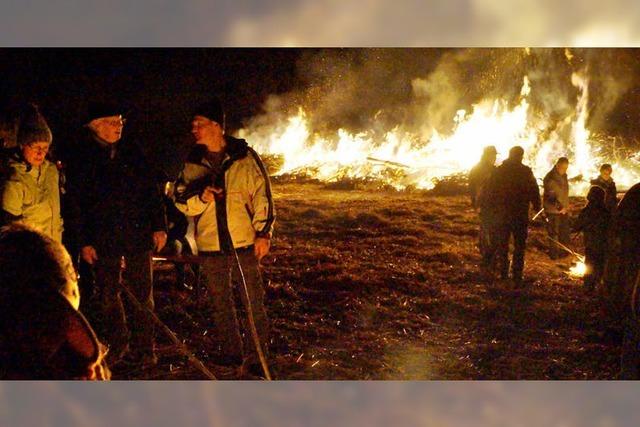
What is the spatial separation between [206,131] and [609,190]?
2.62 metres

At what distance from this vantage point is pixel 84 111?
13.4 feet

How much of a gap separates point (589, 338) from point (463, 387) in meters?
0.89

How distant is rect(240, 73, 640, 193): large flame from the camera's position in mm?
4199

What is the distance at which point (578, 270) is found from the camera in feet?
13.9

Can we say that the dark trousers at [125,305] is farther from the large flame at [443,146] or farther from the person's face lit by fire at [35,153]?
the large flame at [443,146]

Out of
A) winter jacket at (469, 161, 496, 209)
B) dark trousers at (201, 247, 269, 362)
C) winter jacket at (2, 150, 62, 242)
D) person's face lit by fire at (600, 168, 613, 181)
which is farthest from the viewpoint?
winter jacket at (469, 161, 496, 209)

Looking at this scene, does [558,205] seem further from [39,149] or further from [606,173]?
[39,149]

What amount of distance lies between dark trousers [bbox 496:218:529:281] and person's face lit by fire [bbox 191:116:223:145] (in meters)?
1.93

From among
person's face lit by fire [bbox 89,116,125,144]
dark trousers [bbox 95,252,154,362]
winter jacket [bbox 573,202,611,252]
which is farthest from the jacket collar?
winter jacket [bbox 573,202,611,252]

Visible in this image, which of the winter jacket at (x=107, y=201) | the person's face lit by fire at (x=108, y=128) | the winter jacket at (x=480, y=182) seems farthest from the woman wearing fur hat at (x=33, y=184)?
the winter jacket at (x=480, y=182)

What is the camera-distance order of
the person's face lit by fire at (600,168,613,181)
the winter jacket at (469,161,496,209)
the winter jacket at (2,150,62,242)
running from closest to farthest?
the winter jacket at (2,150,62,242) → the person's face lit by fire at (600,168,613,181) → the winter jacket at (469,161,496,209)

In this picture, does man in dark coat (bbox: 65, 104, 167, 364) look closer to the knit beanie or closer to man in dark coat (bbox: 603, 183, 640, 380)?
the knit beanie

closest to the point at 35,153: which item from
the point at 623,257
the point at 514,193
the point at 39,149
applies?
the point at 39,149

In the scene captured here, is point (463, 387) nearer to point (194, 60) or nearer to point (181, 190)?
point (181, 190)
